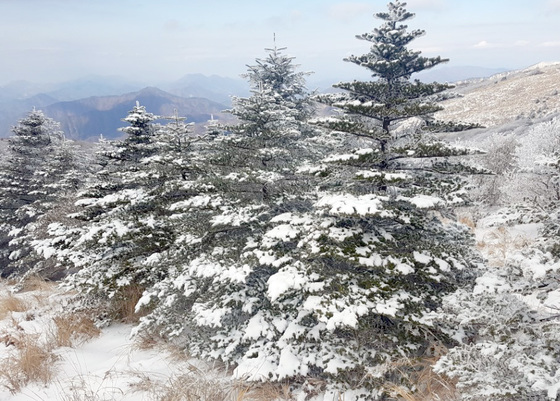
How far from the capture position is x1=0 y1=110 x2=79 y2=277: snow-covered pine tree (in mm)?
14195

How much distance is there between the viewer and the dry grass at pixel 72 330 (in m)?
6.04

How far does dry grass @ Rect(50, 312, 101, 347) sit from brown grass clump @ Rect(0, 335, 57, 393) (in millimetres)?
663

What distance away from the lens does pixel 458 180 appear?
16.8ft

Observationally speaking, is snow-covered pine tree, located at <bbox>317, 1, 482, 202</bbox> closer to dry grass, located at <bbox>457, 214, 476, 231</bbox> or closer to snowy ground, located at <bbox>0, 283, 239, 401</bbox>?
snowy ground, located at <bbox>0, 283, 239, 401</bbox>

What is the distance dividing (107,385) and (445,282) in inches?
206

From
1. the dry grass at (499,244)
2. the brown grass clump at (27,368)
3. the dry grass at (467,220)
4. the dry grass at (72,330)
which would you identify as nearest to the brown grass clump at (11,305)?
the dry grass at (72,330)

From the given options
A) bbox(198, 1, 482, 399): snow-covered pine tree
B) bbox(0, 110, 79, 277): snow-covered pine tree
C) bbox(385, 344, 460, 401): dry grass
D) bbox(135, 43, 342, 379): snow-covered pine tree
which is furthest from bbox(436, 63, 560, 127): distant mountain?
bbox(385, 344, 460, 401): dry grass

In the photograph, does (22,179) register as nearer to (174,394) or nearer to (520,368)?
(174,394)

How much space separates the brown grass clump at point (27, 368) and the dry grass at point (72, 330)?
2.17ft

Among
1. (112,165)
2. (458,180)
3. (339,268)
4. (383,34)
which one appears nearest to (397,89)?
(383,34)

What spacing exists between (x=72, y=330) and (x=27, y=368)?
162 centimetres

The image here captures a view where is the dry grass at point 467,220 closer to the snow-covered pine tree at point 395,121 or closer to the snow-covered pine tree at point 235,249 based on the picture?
the snow-covered pine tree at point 395,121

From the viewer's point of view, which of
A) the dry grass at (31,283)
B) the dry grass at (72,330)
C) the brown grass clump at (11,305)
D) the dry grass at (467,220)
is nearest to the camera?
the dry grass at (72,330)

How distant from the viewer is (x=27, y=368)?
15.9 ft
